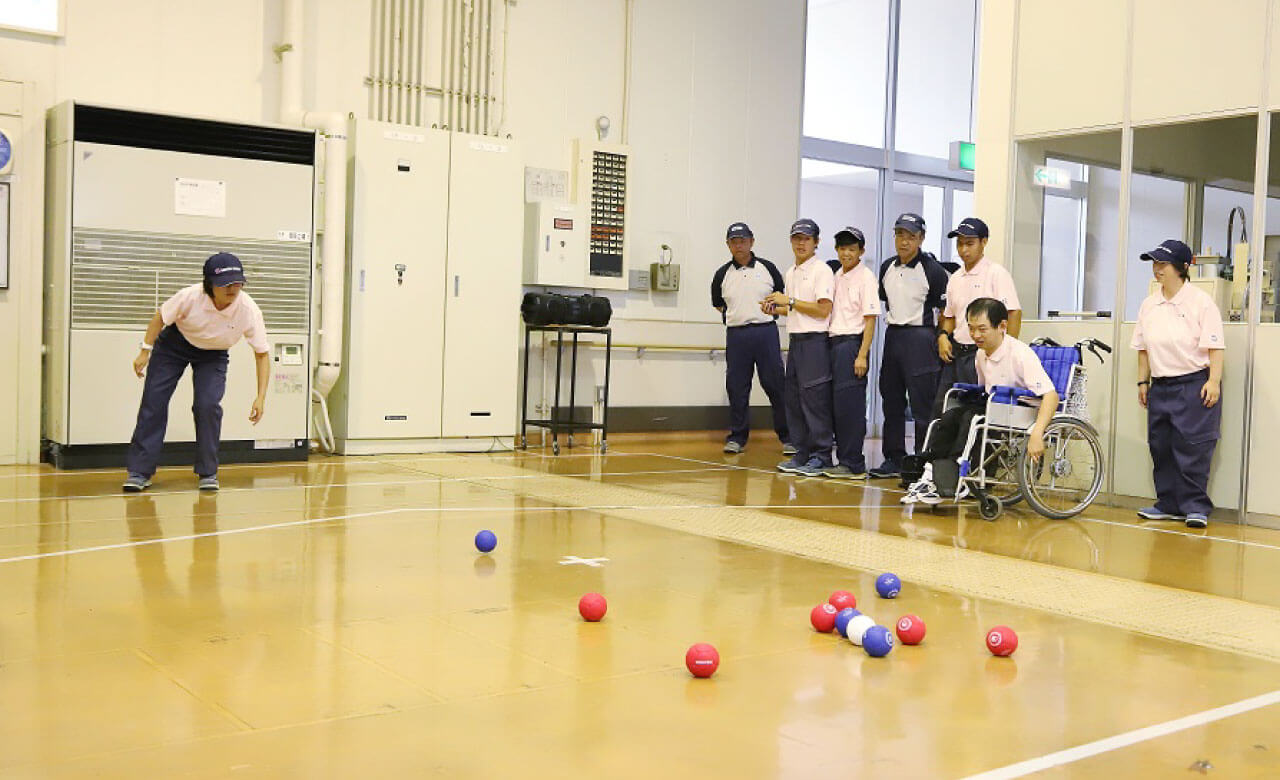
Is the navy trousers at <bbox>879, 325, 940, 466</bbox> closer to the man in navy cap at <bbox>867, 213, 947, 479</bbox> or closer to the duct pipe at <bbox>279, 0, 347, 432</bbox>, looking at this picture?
the man in navy cap at <bbox>867, 213, 947, 479</bbox>

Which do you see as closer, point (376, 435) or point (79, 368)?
point (79, 368)

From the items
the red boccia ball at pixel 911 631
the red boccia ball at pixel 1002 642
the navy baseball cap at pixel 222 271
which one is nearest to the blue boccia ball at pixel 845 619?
the red boccia ball at pixel 911 631

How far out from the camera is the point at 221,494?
22.7 ft

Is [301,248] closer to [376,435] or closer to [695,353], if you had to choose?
[376,435]

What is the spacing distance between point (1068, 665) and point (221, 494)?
4.75m

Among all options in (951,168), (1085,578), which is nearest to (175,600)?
(1085,578)

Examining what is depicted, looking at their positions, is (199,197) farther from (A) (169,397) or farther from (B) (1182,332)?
(B) (1182,332)

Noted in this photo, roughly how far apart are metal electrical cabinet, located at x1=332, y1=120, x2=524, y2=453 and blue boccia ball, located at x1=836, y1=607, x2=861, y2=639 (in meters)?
5.77

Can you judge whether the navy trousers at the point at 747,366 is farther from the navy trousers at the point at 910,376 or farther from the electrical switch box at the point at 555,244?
the navy trousers at the point at 910,376

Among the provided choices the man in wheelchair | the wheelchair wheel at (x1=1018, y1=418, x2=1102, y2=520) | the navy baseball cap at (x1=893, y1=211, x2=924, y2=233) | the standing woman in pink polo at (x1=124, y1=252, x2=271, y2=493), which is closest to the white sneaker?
the man in wheelchair

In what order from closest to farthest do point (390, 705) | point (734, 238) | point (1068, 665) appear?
point (390, 705), point (1068, 665), point (734, 238)

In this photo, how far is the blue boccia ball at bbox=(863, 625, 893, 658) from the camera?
3783mm

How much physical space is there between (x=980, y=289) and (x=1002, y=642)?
456 centimetres

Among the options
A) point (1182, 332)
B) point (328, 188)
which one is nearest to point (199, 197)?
point (328, 188)
